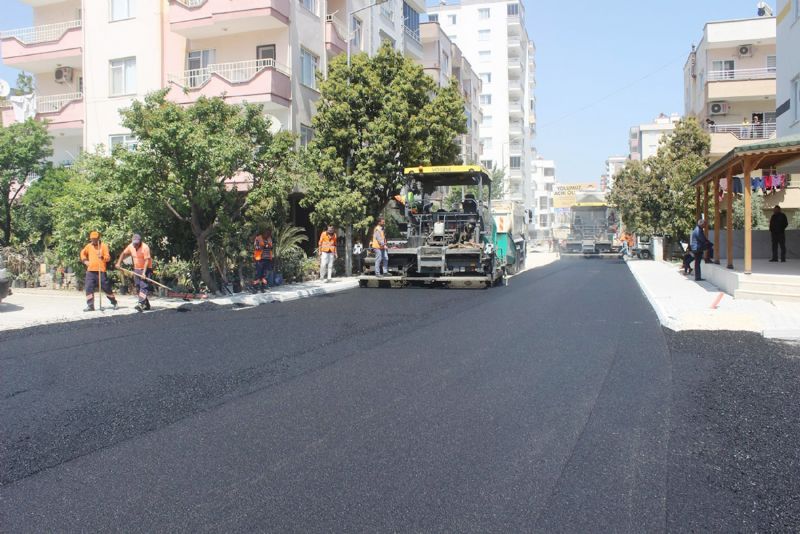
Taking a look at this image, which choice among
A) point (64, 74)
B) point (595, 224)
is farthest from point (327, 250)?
point (595, 224)

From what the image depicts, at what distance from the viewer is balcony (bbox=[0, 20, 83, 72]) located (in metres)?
26.3

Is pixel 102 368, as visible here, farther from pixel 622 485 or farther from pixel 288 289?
pixel 288 289

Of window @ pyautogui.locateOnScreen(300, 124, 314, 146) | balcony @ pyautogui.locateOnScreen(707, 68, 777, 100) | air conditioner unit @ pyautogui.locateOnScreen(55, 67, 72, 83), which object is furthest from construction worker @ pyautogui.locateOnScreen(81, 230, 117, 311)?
balcony @ pyautogui.locateOnScreen(707, 68, 777, 100)

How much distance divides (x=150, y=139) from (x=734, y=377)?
11.9m

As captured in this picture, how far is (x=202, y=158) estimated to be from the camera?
46.1 ft

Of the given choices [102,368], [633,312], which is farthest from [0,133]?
[633,312]

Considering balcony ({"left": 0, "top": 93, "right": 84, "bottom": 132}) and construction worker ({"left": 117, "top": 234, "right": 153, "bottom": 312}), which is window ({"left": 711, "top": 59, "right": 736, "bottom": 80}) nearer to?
balcony ({"left": 0, "top": 93, "right": 84, "bottom": 132})

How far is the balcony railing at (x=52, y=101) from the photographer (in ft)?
88.6

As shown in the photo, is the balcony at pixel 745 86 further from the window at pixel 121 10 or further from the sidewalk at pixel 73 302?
the window at pixel 121 10

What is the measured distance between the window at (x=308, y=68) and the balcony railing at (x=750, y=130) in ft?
68.2

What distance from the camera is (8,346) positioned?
9.70m

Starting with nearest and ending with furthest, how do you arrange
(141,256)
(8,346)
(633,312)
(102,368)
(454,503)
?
(454,503)
(102,368)
(8,346)
(633,312)
(141,256)

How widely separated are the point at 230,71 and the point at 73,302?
11740mm

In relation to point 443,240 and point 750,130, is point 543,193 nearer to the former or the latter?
point 750,130
